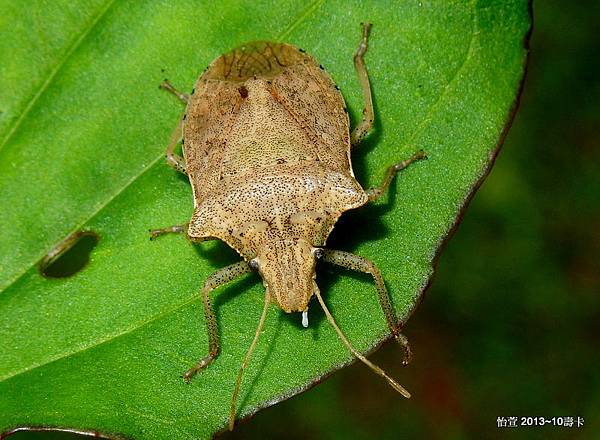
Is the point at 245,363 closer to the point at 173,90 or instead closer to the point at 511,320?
the point at 173,90

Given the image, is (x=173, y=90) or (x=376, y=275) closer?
(x=376, y=275)

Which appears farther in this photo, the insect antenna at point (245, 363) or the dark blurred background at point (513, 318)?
the dark blurred background at point (513, 318)

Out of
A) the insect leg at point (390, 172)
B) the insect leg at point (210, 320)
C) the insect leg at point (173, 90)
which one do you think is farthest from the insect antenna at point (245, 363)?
the insect leg at point (173, 90)

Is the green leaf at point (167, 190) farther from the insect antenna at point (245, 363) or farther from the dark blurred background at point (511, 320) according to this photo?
the dark blurred background at point (511, 320)

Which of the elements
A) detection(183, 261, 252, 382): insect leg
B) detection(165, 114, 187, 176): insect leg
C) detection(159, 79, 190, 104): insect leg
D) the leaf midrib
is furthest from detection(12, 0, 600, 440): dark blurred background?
detection(159, 79, 190, 104): insect leg

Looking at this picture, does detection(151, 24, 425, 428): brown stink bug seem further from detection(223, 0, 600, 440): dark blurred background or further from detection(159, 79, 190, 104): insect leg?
detection(223, 0, 600, 440): dark blurred background

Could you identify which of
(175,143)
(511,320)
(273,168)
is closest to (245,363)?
(273,168)
